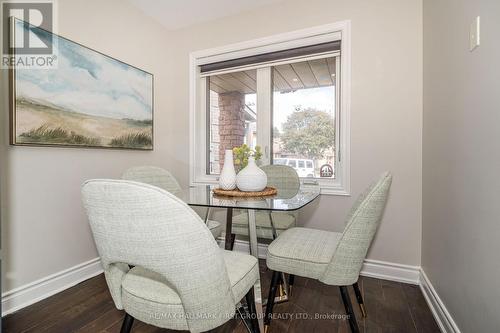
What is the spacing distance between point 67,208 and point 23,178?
1.24 feet

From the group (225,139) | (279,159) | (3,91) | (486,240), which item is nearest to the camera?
(486,240)

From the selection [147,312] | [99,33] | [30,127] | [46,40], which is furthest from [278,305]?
[99,33]

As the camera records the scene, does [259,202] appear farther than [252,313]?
Yes

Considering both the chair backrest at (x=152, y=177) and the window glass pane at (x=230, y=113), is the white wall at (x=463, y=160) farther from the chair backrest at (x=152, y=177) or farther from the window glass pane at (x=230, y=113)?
the chair backrest at (x=152, y=177)

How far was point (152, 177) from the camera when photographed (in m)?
2.07

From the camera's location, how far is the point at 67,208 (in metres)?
1.96

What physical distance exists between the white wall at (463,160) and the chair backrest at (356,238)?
380mm

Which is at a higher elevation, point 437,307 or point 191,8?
point 191,8

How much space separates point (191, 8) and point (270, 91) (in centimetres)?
112

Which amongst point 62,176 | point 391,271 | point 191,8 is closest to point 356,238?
point 391,271

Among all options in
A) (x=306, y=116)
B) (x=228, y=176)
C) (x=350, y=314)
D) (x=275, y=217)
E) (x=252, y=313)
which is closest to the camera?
(x=252, y=313)

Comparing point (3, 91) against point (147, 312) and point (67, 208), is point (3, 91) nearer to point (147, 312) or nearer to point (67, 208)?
point (67, 208)

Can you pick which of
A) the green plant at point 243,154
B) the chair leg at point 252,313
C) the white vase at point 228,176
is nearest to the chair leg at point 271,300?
the chair leg at point 252,313

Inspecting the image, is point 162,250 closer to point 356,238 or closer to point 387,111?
point 356,238
